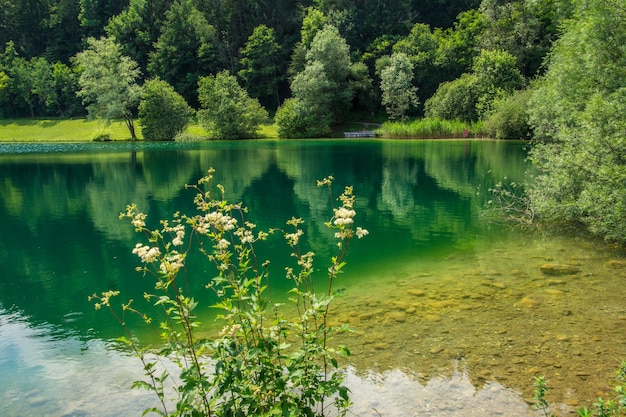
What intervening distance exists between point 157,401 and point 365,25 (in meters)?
85.1

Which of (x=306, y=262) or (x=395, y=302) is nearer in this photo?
(x=306, y=262)

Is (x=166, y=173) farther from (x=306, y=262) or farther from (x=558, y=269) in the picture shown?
(x=306, y=262)

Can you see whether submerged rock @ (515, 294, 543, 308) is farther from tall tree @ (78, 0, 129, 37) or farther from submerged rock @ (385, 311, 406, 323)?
tall tree @ (78, 0, 129, 37)

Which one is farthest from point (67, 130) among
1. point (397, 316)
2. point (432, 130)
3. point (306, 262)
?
point (306, 262)

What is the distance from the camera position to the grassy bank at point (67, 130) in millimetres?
71656

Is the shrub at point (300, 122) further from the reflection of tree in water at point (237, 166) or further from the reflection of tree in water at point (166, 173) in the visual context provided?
the reflection of tree in water at point (166, 173)

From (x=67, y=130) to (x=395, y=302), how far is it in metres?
81.8

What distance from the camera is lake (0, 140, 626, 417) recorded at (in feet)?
21.7

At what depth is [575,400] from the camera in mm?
6098

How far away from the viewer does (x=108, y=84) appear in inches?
2709

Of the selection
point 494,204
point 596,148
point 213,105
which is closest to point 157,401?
point 596,148

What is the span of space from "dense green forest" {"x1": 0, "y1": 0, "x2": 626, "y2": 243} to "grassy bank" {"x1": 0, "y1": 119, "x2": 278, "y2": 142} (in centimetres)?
280

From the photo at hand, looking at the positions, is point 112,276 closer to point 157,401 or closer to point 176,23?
point 157,401

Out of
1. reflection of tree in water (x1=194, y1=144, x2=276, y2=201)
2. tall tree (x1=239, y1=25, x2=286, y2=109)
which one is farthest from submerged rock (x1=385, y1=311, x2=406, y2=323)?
tall tree (x1=239, y1=25, x2=286, y2=109)
